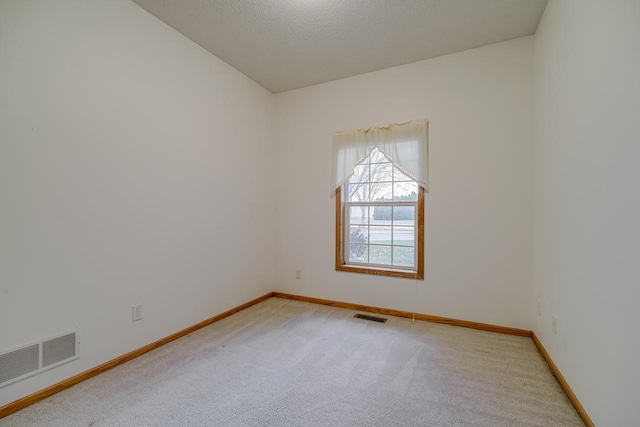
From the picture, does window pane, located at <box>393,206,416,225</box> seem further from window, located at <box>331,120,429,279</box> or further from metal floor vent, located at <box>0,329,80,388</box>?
metal floor vent, located at <box>0,329,80,388</box>

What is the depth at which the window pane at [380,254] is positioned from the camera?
10.3 ft

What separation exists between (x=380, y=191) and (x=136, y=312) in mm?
2565

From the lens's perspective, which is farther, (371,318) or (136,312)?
(371,318)

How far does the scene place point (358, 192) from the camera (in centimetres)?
329

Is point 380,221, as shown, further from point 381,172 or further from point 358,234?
point 381,172

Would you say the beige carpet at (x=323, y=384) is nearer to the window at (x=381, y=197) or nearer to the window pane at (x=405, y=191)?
the window at (x=381, y=197)

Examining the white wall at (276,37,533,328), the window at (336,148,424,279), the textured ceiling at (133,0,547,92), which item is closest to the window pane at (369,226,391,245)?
the window at (336,148,424,279)

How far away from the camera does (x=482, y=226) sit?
262 cm

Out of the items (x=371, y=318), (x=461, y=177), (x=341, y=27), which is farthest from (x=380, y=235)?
(x=341, y=27)

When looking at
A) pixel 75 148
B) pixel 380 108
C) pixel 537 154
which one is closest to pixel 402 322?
pixel 537 154

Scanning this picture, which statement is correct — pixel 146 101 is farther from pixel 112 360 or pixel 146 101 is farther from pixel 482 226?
pixel 482 226

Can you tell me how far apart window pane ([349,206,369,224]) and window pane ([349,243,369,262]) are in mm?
286

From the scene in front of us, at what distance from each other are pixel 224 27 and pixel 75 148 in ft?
4.98

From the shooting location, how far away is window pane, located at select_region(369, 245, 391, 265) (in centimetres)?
313
